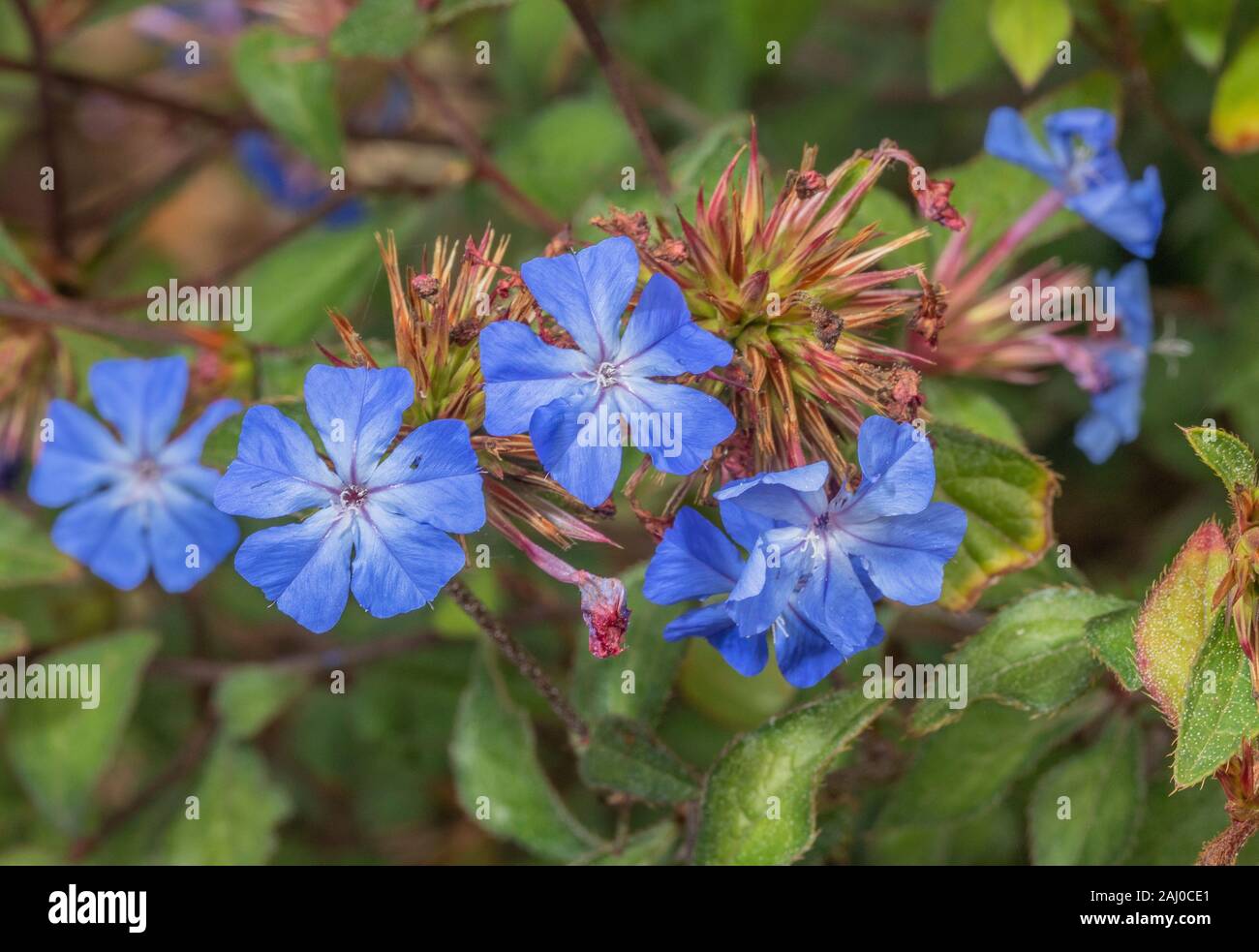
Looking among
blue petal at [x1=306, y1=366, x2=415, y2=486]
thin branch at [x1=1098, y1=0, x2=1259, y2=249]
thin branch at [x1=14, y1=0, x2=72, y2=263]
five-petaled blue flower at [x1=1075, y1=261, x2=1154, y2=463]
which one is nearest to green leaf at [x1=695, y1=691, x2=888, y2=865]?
blue petal at [x1=306, y1=366, x2=415, y2=486]

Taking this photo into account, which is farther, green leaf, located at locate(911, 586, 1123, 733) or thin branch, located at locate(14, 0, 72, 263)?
thin branch, located at locate(14, 0, 72, 263)

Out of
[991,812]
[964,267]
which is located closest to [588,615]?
[964,267]

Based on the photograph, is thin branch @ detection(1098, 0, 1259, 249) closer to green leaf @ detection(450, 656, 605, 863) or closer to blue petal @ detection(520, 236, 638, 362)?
blue petal @ detection(520, 236, 638, 362)

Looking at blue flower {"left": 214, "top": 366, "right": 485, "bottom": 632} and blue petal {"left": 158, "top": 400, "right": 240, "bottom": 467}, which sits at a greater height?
blue petal {"left": 158, "top": 400, "right": 240, "bottom": 467}

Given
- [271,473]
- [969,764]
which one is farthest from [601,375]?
[969,764]

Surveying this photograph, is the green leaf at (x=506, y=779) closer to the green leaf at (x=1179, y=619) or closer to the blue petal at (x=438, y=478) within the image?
the blue petal at (x=438, y=478)

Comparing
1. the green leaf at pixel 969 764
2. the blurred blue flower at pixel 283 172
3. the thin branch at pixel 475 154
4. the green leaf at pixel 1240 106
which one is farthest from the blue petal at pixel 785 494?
the blurred blue flower at pixel 283 172

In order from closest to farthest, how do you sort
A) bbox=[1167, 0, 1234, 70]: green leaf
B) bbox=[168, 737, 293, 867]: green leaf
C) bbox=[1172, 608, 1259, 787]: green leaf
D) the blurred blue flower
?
bbox=[1172, 608, 1259, 787]: green leaf
bbox=[1167, 0, 1234, 70]: green leaf
bbox=[168, 737, 293, 867]: green leaf
the blurred blue flower

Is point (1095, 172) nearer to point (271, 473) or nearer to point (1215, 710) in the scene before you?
point (1215, 710)

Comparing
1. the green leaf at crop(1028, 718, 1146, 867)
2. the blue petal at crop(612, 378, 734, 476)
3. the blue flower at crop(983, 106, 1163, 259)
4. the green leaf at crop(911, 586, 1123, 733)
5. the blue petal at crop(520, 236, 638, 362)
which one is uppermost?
the blue flower at crop(983, 106, 1163, 259)
